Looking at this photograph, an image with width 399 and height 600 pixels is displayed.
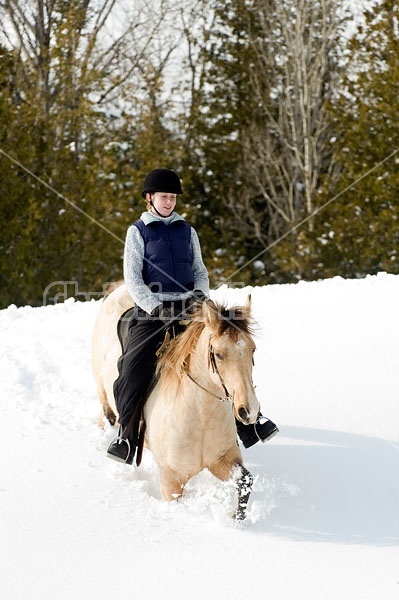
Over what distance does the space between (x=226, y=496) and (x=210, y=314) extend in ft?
3.82

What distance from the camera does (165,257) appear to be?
190 inches

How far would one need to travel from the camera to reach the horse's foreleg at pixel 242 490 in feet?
14.1

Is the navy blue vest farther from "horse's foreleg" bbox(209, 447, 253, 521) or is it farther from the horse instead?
"horse's foreleg" bbox(209, 447, 253, 521)

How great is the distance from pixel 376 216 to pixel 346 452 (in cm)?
1616

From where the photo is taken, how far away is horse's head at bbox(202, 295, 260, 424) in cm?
378

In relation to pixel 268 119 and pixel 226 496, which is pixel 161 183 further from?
pixel 268 119

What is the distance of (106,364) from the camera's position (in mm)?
5770

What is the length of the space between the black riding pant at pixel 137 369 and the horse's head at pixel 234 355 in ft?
2.45

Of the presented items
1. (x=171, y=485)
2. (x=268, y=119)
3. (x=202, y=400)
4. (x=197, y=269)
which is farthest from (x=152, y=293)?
(x=268, y=119)

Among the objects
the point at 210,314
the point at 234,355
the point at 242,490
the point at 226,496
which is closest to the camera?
the point at 234,355

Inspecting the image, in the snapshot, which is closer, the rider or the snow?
the snow

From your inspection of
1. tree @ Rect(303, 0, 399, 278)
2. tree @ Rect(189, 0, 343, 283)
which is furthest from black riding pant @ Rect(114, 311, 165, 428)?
tree @ Rect(189, 0, 343, 283)

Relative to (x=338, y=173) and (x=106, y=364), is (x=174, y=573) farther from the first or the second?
(x=338, y=173)

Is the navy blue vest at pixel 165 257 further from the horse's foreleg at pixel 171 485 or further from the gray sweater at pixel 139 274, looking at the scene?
the horse's foreleg at pixel 171 485
